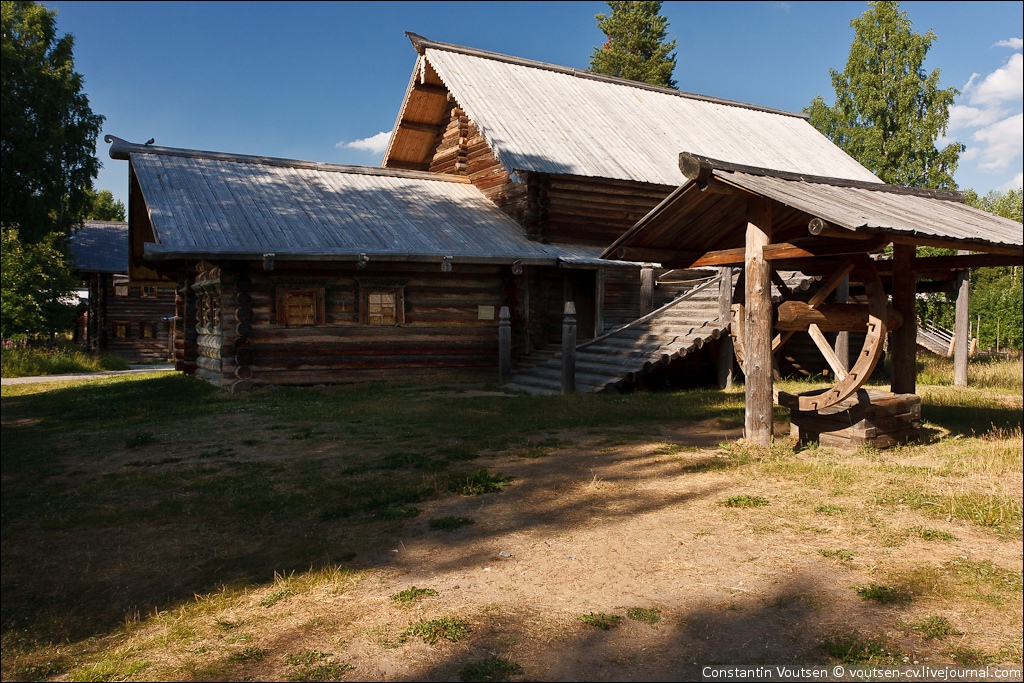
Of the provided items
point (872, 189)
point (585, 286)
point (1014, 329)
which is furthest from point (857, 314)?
point (1014, 329)

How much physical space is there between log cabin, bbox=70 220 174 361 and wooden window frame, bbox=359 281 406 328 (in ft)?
66.8

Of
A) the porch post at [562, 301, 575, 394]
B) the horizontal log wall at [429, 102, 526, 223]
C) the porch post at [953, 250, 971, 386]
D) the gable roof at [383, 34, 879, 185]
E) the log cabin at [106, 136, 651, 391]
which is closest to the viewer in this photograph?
the porch post at [562, 301, 575, 394]

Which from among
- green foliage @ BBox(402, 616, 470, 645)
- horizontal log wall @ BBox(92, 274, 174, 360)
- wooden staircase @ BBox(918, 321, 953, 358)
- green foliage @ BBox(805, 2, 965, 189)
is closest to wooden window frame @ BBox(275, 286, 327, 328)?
green foliage @ BBox(402, 616, 470, 645)

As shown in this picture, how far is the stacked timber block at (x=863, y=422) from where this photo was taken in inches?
312

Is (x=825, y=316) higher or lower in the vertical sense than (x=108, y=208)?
lower

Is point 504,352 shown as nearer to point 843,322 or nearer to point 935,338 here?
point 843,322

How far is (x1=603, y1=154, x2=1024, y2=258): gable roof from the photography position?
23.0 feet

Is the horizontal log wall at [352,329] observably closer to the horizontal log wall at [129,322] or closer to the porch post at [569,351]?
the porch post at [569,351]

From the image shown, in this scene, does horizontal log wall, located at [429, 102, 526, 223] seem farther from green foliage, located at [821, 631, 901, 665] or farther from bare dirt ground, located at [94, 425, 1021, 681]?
green foliage, located at [821, 631, 901, 665]

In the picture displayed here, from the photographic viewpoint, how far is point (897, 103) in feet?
109

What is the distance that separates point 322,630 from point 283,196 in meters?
15.1

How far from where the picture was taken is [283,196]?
17.6 m

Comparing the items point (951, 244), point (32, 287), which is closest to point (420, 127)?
point (32, 287)

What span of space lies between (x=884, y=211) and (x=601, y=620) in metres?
5.77
